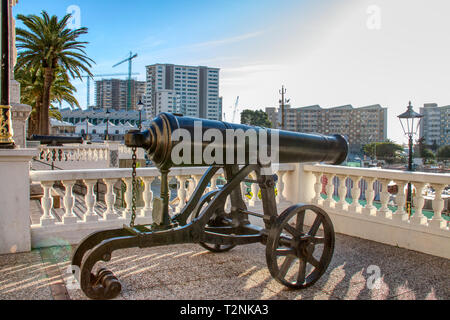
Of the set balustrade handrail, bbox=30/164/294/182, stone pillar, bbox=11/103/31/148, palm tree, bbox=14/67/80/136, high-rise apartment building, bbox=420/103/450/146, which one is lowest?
balustrade handrail, bbox=30/164/294/182

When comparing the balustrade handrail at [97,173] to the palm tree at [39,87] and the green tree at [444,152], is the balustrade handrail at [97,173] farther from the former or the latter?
the green tree at [444,152]

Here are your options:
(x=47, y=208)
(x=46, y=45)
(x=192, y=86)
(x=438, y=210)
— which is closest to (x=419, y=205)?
(x=438, y=210)

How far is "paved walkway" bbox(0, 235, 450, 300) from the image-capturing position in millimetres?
3502

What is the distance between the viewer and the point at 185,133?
327 cm

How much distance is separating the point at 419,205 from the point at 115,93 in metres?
150

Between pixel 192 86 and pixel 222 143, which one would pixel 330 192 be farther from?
pixel 192 86

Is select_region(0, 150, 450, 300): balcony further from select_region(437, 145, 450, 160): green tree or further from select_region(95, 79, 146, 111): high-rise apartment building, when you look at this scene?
select_region(95, 79, 146, 111): high-rise apartment building

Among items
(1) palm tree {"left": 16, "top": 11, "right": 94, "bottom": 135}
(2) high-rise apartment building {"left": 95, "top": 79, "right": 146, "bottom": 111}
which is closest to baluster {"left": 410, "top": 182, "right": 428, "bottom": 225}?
(1) palm tree {"left": 16, "top": 11, "right": 94, "bottom": 135}

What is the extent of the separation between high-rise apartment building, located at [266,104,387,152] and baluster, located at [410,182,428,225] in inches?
1112

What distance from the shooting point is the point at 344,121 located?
7169cm

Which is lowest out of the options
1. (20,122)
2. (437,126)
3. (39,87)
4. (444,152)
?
(444,152)

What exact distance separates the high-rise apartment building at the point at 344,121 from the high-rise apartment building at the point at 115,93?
68.7 m
